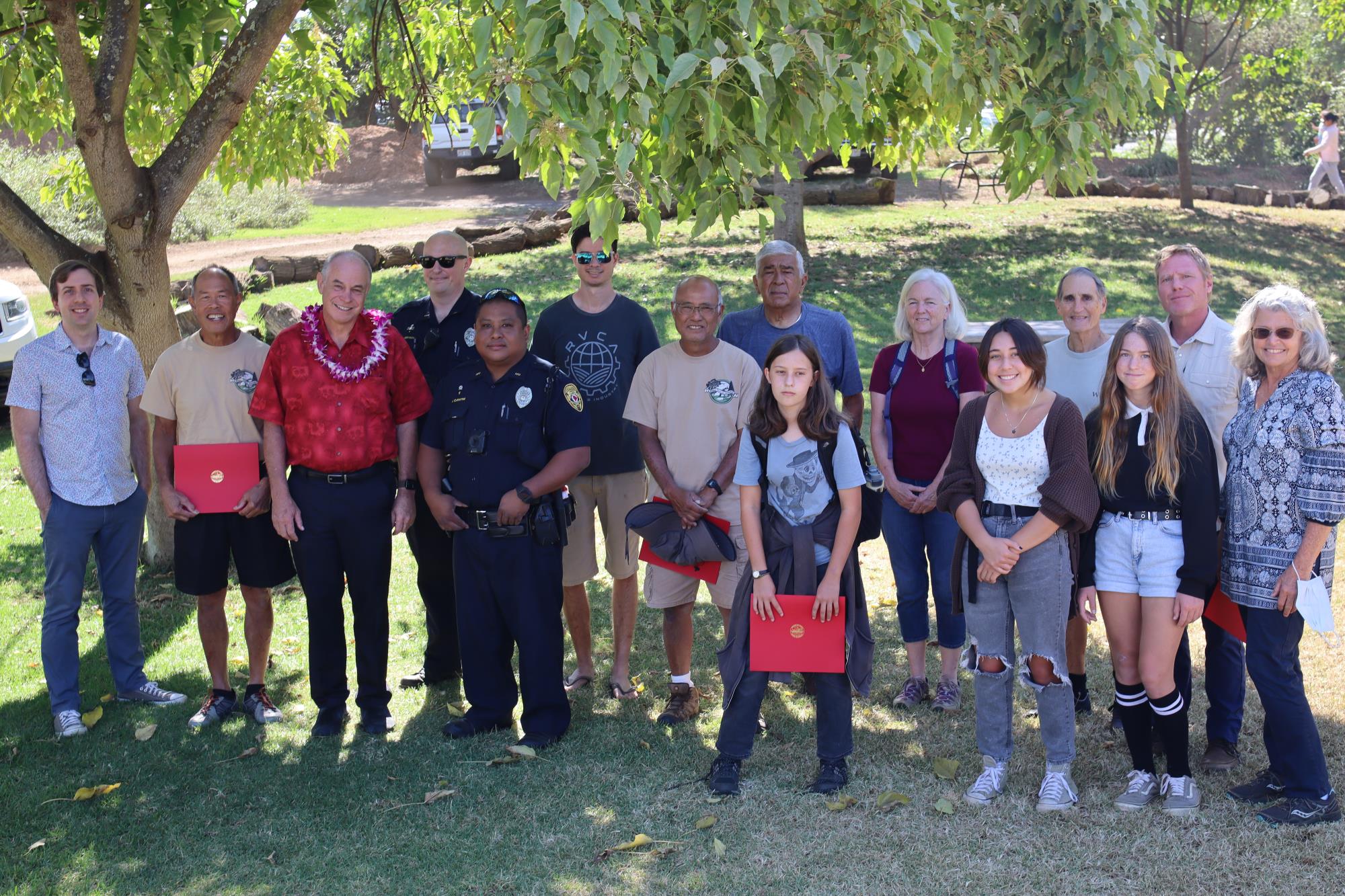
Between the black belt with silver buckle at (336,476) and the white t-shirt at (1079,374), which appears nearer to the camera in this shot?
the white t-shirt at (1079,374)

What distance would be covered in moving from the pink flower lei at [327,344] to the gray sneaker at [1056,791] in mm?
3150

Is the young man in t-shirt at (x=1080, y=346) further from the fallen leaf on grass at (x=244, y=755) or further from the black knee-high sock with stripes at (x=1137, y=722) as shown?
the fallen leaf on grass at (x=244, y=755)

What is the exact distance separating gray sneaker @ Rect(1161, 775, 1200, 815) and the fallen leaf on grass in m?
3.60

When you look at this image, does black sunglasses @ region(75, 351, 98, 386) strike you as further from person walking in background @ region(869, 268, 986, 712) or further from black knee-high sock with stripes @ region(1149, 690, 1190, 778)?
black knee-high sock with stripes @ region(1149, 690, 1190, 778)

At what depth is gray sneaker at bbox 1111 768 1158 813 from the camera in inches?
175

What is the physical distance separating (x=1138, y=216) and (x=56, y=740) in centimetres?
1778

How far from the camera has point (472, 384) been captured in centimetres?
521

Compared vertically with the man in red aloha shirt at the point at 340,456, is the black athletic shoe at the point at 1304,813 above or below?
below

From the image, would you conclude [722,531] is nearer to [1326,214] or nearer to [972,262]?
[972,262]

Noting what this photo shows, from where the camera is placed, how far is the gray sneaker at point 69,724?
541 centimetres

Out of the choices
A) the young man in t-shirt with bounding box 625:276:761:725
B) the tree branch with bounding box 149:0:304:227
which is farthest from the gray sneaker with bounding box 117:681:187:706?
the tree branch with bounding box 149:0:304:227

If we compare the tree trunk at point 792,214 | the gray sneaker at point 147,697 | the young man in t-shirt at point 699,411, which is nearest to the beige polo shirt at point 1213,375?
the young man in t-shirt at point 699,411

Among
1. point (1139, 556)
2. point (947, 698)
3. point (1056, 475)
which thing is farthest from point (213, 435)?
point (1139, 556)

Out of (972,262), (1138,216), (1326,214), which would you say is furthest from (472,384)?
(1326,214)
